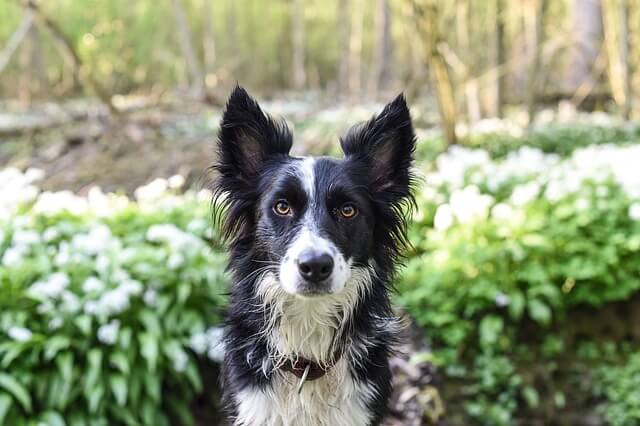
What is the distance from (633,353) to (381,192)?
11.2 feet

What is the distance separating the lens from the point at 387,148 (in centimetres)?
306

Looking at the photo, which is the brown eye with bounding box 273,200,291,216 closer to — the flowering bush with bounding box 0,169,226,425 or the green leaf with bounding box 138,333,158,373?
the flowering bush with bounding box 0,169,226,425

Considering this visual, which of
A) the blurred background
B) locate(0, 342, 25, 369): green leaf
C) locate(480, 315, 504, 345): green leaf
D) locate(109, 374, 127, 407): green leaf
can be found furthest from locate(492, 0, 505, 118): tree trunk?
locate(0, 342, 25, 369): green leaf

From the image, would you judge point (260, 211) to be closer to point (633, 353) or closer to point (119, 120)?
point (633, 353)

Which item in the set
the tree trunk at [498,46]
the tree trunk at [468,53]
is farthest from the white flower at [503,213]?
the tree trunk at [468,53]

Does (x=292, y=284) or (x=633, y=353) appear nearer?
(x=292, y=284)

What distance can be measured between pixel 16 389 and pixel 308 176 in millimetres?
2418

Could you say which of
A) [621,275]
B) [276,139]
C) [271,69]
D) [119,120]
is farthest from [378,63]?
[271,69]

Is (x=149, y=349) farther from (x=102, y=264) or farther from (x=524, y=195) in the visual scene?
(x=524, y=195)

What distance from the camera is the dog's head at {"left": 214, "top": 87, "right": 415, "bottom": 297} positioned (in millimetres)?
2654

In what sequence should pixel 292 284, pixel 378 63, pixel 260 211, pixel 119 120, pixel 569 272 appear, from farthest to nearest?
pixel 378 63 < pixel 119 120 < pixel 569 272 < pixel 260 211 < pixel 292 284

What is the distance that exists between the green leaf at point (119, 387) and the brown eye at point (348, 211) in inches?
86.9

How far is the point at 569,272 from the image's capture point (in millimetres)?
5082

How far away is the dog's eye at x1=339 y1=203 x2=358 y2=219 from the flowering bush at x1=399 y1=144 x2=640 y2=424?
253cm
